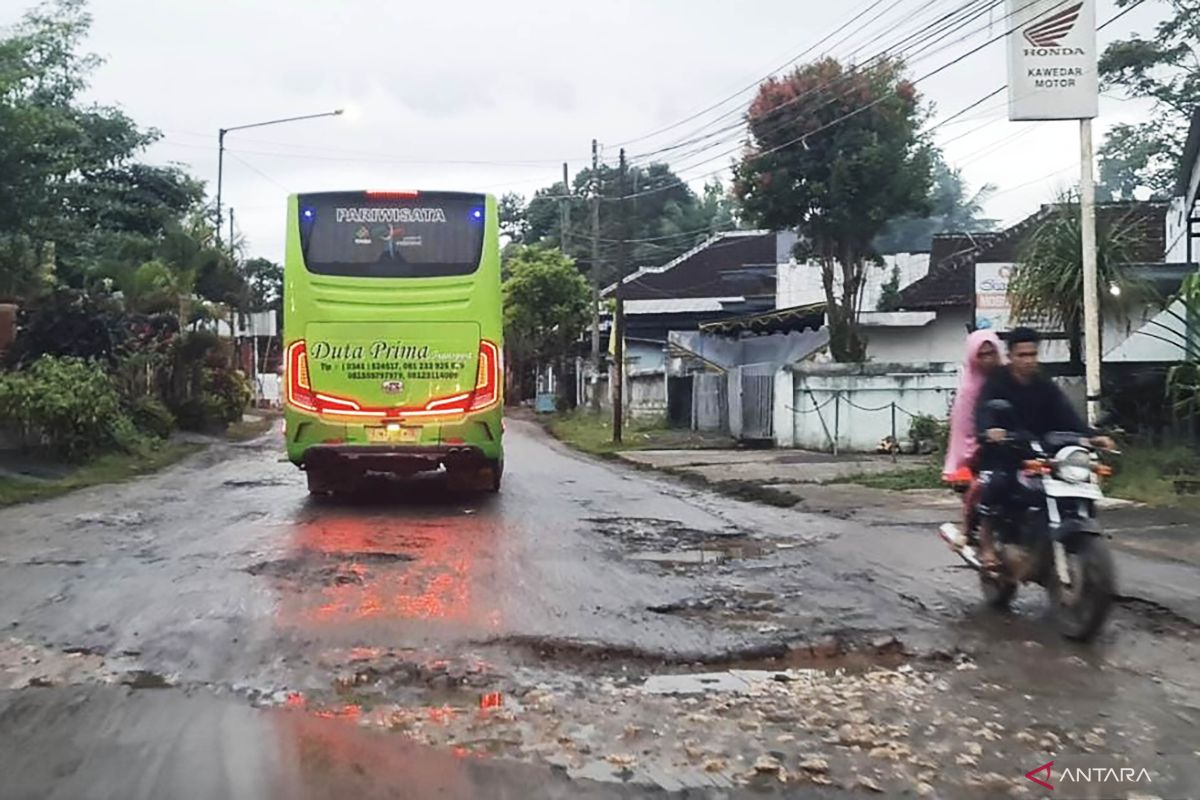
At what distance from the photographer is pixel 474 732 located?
5309mm

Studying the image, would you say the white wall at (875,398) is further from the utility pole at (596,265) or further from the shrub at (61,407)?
the utility pole at (596,265)

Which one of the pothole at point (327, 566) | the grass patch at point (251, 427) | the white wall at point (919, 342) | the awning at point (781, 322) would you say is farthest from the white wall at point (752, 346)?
the pothole at point (327, 566)

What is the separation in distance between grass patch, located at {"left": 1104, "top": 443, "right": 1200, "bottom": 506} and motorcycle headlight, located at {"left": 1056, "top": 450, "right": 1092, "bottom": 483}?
7.10 meters

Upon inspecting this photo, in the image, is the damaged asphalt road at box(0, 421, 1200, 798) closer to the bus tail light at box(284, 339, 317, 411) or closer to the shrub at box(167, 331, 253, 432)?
the bus tail light at box(284, 339, 317, 411)

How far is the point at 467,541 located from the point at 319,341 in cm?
413

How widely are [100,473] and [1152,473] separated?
15.0m

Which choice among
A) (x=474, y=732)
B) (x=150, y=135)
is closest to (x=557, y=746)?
(x=474, y=732)

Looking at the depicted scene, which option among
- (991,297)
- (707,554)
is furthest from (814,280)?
(707,554)

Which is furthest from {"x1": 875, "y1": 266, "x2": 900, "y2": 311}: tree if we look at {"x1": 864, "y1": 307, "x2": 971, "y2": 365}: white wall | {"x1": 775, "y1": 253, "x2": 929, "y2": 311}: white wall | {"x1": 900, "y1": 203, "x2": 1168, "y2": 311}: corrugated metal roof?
{"x1": 864, "y1": 307, "x2": 971, "y2": 365}: white wall

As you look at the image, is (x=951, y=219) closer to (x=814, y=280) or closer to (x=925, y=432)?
(x=814, y=280)

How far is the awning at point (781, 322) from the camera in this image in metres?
27.1

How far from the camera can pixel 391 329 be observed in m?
14.7

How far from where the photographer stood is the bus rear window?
48.3ft

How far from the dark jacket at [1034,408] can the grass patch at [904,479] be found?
29.0ft
